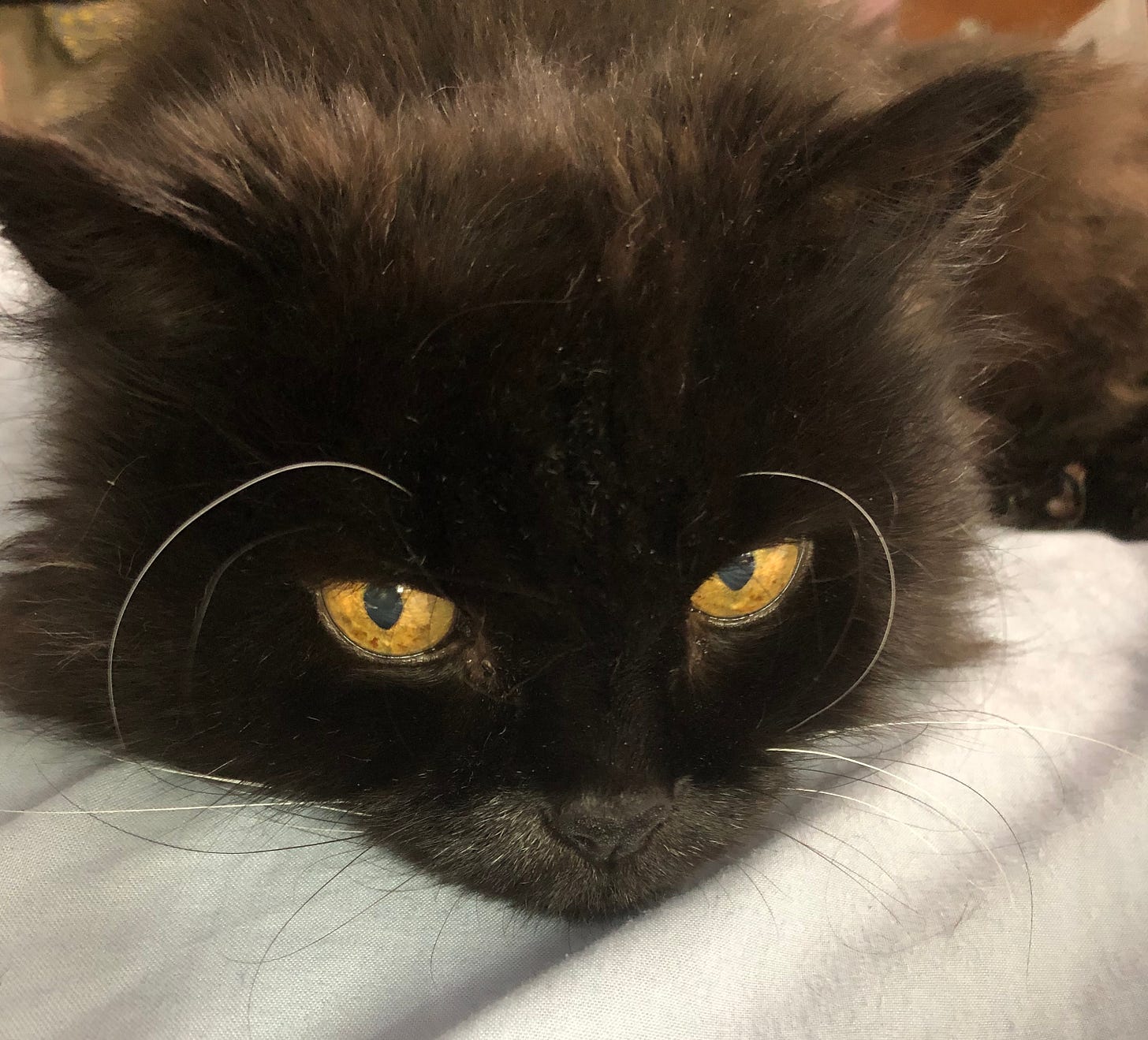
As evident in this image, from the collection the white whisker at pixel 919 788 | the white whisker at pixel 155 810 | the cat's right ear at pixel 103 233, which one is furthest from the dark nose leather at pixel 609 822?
the cat's right ear at pixel 103 233

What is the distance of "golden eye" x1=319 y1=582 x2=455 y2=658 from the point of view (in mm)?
780

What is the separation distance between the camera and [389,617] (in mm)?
789

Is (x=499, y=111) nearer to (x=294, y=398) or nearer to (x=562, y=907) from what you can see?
(x=294, y=398)

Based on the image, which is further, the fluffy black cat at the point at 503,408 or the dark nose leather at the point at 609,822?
the dark nose leather at the point at 609,822

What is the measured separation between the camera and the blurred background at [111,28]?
1.32 metres

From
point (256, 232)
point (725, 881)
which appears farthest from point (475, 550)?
point (725, 881)

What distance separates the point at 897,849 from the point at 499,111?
809mm

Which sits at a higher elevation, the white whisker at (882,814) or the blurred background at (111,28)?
the blurred background at (111,28)

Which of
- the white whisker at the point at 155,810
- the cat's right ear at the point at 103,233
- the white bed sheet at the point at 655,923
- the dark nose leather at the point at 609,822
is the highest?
the cat's right ear at the point at 103,233

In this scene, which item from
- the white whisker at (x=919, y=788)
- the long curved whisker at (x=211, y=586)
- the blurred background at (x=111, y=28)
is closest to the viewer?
the long curved whisker at (x=211, y=586)

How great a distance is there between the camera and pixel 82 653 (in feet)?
3.03

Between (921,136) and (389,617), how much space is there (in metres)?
0.59

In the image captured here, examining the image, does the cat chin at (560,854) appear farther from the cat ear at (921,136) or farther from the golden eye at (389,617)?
the cat ear at (921,136)

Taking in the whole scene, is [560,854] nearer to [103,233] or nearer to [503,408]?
[503,408]
